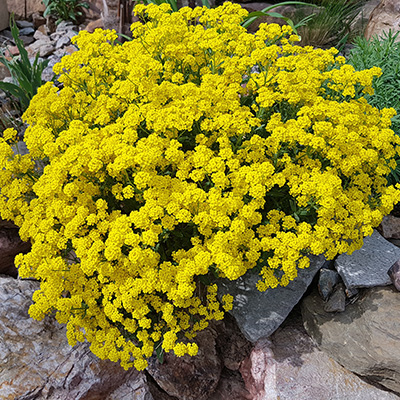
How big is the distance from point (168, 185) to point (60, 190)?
29.4 inches

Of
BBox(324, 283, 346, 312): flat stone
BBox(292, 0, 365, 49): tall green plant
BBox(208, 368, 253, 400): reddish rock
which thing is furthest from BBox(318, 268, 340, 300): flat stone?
BBox(292, 0, 365, 49): tall green plant

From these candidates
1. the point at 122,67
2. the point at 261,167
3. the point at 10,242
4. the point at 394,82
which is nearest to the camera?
the point at 261,167

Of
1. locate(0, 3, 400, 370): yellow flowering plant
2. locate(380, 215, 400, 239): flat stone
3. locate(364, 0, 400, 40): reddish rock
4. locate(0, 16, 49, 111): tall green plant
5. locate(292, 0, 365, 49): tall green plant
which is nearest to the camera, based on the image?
locate(0, 3, 400, 370): yellow flowering plant

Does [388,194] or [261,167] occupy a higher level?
[261,167]

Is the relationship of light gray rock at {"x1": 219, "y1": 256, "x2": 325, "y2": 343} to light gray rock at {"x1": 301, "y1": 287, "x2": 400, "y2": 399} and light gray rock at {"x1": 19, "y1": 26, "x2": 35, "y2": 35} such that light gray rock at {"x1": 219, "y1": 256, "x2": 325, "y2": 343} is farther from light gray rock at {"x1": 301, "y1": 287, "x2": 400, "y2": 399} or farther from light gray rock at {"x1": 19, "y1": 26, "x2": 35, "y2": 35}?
light gray rock at {"x1": 19, "y1": 26, "x2": 35, "y2": 35}

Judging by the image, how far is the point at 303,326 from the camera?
3520mm

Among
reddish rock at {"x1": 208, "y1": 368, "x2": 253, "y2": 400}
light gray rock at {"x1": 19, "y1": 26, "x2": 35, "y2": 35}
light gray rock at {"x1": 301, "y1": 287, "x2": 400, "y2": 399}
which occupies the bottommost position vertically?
reddish rock at {"x1": 208, "y1": 368, "x2": 253, "y2": 400}

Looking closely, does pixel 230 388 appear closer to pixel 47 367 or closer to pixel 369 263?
pixel 47 367

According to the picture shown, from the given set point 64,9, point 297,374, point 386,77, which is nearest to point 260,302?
point 297,374

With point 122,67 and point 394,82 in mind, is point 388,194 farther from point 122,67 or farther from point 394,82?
point 122,67

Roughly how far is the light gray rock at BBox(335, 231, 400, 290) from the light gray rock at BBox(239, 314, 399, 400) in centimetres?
65

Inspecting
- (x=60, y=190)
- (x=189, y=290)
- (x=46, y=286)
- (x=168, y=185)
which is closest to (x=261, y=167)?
(x=168, y=185)

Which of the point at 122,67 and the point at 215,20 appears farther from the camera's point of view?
the point at 215,20

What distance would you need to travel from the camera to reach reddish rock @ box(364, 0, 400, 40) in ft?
18.3
